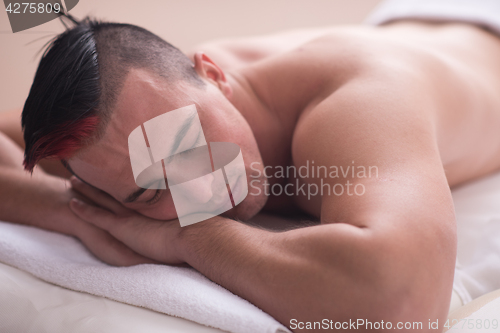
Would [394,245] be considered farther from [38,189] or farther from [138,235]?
[38,189]

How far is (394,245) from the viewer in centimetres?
49

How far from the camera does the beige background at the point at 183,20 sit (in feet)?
3.84

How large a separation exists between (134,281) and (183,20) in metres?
1.39

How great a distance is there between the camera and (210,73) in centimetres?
85

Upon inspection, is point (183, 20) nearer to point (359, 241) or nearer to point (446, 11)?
point (446, 11)

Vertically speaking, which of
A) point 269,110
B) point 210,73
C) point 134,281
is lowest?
point 134,281

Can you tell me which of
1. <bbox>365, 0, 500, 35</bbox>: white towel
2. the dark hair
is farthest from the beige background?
<bbox>365, 0, 500, 35</bbox>: white towel

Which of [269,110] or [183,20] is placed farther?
[183,20]

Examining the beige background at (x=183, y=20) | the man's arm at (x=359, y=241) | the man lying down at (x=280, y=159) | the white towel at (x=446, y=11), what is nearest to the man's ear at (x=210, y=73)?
the man lying down at (x=280, y=159)

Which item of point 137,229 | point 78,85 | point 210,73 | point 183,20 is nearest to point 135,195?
point 137,229

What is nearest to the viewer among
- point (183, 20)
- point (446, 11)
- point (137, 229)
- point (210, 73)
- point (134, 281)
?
point (134, 281)

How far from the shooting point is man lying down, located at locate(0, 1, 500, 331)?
19.6 inches

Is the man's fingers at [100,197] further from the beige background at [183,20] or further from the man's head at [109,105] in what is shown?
the beige background at [183,20]

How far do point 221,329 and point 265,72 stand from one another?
0.60 meters
